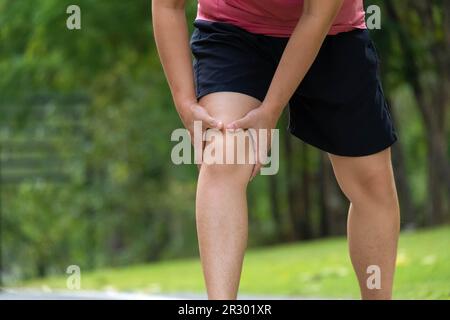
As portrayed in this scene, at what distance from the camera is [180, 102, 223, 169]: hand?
3246mm

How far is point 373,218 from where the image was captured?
3.63 meters

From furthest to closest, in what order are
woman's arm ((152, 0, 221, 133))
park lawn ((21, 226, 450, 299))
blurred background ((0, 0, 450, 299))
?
blurred background ((0, 0, 450, 299)), park lawn ((21, 226, 450, 299)), woman's arm ((152, 0, 221, 133))

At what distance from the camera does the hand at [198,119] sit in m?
3.25

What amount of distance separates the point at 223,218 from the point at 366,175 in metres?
0.60

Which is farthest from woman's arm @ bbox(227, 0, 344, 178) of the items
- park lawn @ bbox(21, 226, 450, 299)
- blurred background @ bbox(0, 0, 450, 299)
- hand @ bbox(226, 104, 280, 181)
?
blurred background @ bbox(0, 0, 450, 299)

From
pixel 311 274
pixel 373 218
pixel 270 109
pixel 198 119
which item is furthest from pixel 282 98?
pixel 311 274

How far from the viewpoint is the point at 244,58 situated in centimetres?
343

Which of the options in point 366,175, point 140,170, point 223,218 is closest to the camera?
point 223,218

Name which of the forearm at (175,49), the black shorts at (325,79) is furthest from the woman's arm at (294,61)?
the forearm at (175,49)

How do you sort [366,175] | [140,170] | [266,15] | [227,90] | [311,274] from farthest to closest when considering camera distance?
[140,170]
[311,274]
[366,175]
[266,15]
[227,90]

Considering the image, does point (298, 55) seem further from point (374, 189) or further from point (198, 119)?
point (374, 189)

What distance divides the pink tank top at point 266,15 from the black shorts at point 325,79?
0.02 meters

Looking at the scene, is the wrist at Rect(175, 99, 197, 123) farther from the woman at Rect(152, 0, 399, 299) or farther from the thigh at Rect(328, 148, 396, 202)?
the thigh at Rect(328, 148, 396, 202)

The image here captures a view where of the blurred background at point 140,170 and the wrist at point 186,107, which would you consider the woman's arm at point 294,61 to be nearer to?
the wrist at point 186,107
